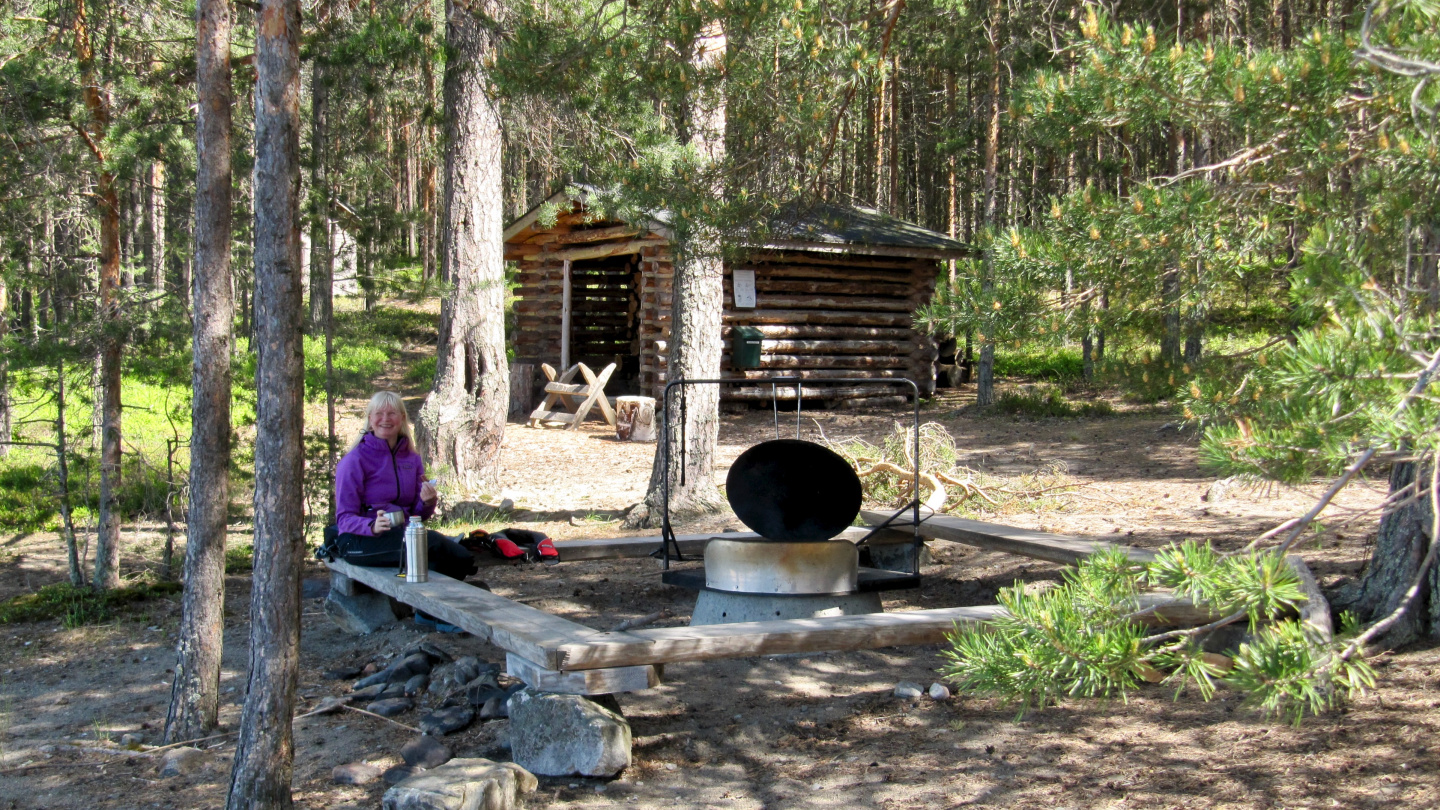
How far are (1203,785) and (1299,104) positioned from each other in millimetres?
2400

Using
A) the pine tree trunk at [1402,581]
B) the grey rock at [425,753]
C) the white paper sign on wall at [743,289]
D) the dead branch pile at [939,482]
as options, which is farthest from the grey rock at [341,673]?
the white paper sign on wall at [743,289]

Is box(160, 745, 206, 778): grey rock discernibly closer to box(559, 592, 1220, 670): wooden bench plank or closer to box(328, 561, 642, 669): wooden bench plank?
box(328, 561, 642, 669): wooden bench plank

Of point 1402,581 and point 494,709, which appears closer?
point 1402,581

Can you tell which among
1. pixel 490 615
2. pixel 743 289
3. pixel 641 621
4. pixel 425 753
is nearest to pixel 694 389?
pixel 641 621

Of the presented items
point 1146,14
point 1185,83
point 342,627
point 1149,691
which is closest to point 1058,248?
point 1185,83

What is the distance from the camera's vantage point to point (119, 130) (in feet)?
24.0

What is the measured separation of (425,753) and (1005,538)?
12.3 feet

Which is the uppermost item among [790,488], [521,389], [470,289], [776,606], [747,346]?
[470,289]

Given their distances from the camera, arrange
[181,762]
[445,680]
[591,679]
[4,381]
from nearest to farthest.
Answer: [591,679] < [181,762] < [445,680] < [4,381]

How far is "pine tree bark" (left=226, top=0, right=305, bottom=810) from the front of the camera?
417cm

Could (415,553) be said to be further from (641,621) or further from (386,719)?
(641,621)

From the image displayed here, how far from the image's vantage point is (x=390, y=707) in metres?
5.25

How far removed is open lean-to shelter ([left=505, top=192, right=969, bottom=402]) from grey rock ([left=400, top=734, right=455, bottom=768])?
35.8ft

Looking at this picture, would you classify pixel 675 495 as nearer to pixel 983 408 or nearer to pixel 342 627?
pixel 342 627
